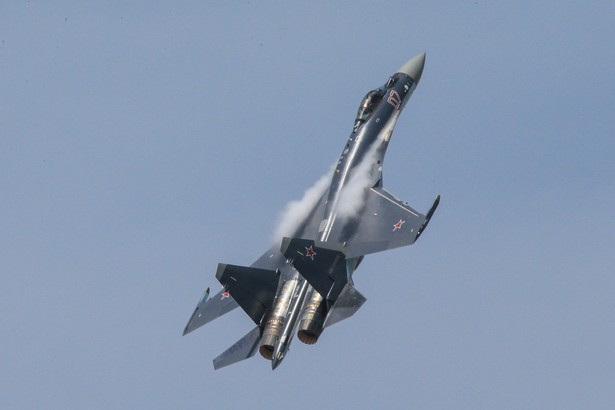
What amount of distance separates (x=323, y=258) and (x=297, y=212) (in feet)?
28.0

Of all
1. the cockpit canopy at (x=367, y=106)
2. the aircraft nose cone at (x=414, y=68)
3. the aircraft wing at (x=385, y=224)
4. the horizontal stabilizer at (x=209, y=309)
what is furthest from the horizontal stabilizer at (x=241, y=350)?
the aircraft nose cone at (x=414, y=68)

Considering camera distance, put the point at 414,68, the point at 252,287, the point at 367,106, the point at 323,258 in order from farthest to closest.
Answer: the point at 414,68 → the point at 367,106 → the point at 252,287 → the point at 323,258

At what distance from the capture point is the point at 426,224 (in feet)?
241

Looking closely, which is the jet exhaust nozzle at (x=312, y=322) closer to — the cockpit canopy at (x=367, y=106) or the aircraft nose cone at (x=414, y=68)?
the cockpit canopy at (x=367, y=106)

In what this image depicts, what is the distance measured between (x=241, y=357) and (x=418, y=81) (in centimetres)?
2097

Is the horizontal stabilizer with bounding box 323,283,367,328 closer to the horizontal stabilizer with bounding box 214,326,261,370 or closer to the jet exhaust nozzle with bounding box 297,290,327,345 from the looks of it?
the jet exhaust nozzle with bounding box 297,290,327,345

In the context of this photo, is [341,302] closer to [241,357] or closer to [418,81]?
[241,357]

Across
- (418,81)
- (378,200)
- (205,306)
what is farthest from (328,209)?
(418,81)

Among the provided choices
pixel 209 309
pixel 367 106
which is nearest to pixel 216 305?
pixel 209 309

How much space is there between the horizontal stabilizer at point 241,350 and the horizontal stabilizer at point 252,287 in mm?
662

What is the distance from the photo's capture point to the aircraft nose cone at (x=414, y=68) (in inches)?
3384

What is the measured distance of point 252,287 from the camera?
72250 mm

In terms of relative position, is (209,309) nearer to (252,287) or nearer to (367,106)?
(252,287)

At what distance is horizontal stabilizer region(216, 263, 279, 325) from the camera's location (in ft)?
235
